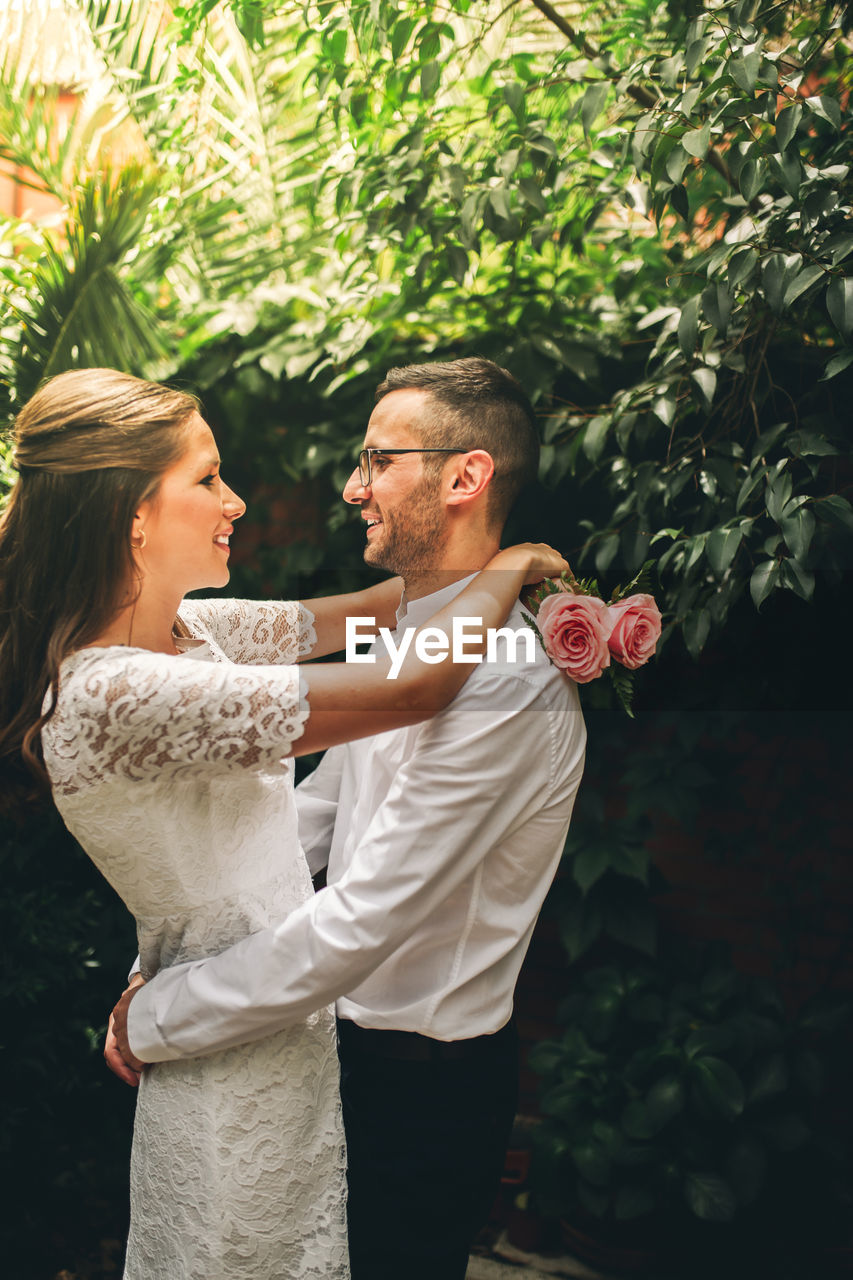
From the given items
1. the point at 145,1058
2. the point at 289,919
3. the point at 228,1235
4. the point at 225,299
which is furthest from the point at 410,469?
the point at 225,299

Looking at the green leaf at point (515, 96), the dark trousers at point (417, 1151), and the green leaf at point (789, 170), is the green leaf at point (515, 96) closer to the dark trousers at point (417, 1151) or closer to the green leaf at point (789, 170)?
the green leaf at point (789, 170)

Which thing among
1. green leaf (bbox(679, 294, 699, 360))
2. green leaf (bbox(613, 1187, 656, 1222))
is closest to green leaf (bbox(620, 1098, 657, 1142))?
green leaf (bbox(613, 1187, 656, 1222))

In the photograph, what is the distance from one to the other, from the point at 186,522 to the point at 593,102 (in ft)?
4.12

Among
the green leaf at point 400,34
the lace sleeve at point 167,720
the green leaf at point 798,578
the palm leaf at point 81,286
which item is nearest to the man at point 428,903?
the lace sleeve at point 167,720

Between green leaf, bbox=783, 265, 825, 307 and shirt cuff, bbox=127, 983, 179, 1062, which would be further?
green leaf, bbox=783, 265, 825, 307

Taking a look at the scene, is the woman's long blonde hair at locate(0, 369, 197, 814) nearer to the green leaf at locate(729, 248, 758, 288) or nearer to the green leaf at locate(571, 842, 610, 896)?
the green leaf at locate(729, 248, 758, 288)

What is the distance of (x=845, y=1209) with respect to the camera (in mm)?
2607

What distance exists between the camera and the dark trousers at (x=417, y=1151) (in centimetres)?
150

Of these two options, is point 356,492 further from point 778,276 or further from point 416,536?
point 778,276

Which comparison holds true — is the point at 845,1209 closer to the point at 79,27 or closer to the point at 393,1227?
the point at 393,1227

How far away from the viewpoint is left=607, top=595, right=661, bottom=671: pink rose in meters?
1.47

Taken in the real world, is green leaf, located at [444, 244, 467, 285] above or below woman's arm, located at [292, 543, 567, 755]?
above

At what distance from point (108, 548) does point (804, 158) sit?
1634 millimetres

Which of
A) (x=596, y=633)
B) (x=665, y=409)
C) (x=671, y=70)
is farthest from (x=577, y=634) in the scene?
(x=671, y=70)
